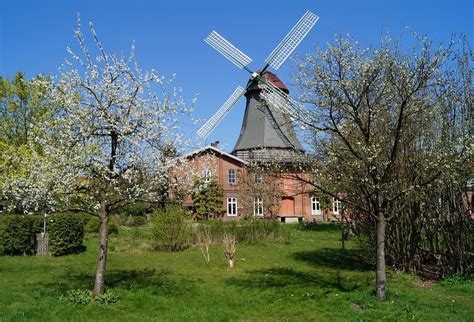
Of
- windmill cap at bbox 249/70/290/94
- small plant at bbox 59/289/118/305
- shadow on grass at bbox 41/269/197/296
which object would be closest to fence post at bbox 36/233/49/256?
shadow on grass at bbox 41/269/197/296

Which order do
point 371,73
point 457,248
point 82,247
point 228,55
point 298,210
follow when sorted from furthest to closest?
point 298,210 → point 228,55 → point 82,247 → point 457,248 → point 371,73

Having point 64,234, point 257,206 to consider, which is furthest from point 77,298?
point 257,206

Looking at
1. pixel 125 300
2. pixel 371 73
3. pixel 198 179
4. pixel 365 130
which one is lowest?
pixel 125 300

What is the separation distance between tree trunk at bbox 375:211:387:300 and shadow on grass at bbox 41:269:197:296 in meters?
4.34

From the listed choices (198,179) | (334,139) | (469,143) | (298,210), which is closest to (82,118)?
(198,179)

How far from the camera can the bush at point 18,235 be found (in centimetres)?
1761

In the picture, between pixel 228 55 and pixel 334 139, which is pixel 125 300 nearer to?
pixel 334 139

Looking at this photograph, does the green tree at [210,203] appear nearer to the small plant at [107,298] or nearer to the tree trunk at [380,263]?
the small plant at [107,298]

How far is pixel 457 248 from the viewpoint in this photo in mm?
12125

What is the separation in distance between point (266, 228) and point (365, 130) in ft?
45.2

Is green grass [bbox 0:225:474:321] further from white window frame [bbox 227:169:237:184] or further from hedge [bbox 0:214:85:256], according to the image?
white window frame [bbox 227:169:237:184]

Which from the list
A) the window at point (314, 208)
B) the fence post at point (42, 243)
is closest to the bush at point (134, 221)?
the fence post at point (42, 243)

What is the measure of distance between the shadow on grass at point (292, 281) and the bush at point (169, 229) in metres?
6.53

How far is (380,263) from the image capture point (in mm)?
9750
